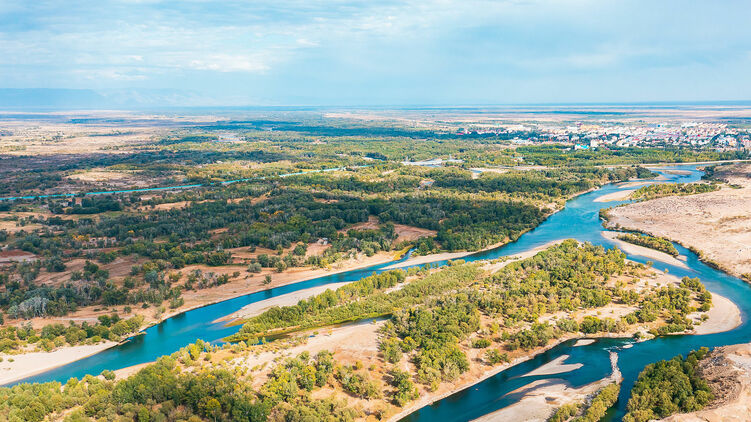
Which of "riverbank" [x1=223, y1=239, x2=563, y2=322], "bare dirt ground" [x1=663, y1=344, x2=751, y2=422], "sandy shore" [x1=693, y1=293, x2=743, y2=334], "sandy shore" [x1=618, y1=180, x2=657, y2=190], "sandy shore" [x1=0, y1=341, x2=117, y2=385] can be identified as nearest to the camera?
"bare dirt ground" [x1=663, y1=344, x2=751, y2=422]

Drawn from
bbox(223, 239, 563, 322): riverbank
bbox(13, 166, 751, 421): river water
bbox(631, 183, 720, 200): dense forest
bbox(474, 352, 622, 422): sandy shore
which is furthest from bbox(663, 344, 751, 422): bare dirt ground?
bbox(631, 183, 720, 200): dense forest

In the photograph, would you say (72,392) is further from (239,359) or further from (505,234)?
(505,234)

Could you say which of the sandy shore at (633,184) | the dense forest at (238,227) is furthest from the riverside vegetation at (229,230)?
the sandy shore at (633,184)

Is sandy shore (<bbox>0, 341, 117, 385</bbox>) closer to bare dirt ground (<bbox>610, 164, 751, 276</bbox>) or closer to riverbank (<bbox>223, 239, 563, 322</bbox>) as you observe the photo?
riverbank (<bbox>223, 239, 563, 322</bbox>)

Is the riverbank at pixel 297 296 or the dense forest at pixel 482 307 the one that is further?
the riverbank at pixel 297 296

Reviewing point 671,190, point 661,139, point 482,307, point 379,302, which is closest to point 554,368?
point 482,307

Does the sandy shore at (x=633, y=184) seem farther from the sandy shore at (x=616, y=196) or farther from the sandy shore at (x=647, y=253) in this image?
the sandy shore at (x=647, y=253)
